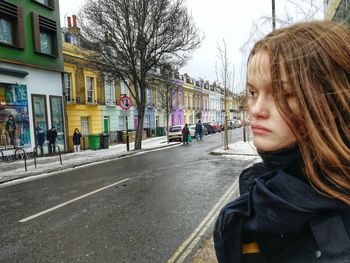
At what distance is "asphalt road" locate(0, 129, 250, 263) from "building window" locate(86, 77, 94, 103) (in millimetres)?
16050

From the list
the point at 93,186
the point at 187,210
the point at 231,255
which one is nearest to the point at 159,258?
the point at 187,210

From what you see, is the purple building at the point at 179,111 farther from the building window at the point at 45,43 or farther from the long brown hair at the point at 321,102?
the long brown hair at the point at 321,102

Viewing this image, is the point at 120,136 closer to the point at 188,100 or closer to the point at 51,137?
the point at 51,137

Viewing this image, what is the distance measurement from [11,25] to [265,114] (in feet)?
62.1

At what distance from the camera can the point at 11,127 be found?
52.0ft

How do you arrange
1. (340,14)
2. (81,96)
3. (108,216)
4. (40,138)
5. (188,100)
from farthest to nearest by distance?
(188,100) < (81,96) < (40,138) < (108,216) < (340,14)

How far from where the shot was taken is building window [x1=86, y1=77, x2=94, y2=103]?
83.2 feet

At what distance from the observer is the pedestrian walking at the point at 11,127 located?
616 inches

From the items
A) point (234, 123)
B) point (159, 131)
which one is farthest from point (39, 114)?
point (234, 123)

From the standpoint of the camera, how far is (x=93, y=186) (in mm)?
8477

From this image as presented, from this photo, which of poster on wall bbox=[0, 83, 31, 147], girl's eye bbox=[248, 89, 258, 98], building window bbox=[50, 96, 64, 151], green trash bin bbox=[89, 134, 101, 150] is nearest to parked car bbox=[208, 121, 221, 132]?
green trash bin bbox=[89, 134, 101, 150]

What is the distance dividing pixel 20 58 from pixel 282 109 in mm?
18367

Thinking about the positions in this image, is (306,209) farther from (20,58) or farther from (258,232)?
(20,58)

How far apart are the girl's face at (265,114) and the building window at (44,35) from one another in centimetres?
1915
